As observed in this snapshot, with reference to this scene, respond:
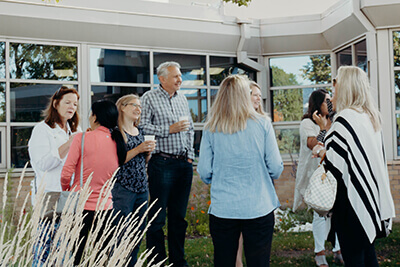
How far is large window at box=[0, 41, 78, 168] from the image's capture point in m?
8.12

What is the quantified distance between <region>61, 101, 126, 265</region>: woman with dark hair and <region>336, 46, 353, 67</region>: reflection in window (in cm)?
665

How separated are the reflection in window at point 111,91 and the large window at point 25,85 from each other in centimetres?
57

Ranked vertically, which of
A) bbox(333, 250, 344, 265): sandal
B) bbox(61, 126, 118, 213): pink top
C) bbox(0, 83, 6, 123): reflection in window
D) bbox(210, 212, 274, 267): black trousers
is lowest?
bbox(333, 250, 344, 265): sandal

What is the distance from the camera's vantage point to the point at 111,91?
8.98 metres

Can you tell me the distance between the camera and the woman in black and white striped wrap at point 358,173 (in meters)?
3.51

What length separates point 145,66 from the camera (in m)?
9.24

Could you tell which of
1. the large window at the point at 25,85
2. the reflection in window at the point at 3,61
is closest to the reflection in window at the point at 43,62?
the large window at the point at 25,85

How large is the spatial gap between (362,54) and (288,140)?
2341mm

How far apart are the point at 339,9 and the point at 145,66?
385 cm

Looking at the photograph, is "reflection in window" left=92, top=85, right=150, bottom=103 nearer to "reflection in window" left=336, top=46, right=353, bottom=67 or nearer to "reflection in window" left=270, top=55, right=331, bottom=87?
"reflection in window" left=270, top=55, right=331, bottom=87

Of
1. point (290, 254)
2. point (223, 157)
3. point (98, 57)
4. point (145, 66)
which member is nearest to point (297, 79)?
point (145, 66)

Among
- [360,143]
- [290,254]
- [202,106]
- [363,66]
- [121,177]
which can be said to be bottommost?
[290,254]

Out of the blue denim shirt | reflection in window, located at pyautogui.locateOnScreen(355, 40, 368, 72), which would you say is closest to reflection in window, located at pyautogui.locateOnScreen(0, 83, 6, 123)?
the blue denim shirt

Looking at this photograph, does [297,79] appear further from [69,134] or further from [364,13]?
[69,134]
